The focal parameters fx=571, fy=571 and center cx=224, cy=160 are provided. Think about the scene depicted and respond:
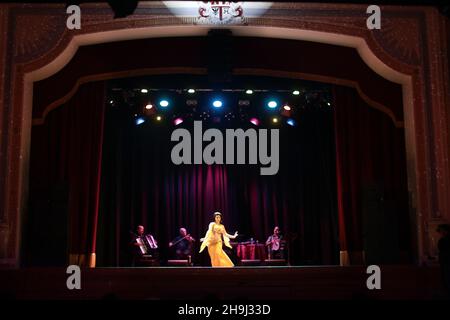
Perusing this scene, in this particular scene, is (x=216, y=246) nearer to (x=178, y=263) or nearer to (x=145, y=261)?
(x=178, y=263)

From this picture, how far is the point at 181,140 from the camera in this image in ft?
39.2

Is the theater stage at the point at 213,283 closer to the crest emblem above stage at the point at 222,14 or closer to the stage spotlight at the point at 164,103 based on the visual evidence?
the crest emblem above stage at the point at 222,14

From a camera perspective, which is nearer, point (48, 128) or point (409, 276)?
point (409, 276)

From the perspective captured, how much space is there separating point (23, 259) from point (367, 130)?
590cm

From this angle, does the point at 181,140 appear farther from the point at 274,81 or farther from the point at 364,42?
the point at 364,42

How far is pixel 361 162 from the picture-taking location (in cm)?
991

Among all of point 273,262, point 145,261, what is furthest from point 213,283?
point 273,262

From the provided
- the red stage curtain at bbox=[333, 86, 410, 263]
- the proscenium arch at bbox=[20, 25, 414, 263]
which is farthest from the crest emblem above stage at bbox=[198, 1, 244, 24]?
the red stage curtain at bbox=[333, 86, 410, 263]

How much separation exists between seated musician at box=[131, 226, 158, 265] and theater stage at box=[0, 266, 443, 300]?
4000 millimetres

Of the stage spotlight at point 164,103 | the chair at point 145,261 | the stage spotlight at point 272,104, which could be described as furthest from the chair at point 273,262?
the stage spotlight at point 164,103

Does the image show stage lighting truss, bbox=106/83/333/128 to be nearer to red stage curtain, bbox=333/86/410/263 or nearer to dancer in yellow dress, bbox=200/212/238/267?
red stage curtain, bbox=333/86/410/263

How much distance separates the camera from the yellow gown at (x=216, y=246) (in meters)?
10.3

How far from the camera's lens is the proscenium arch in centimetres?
779
